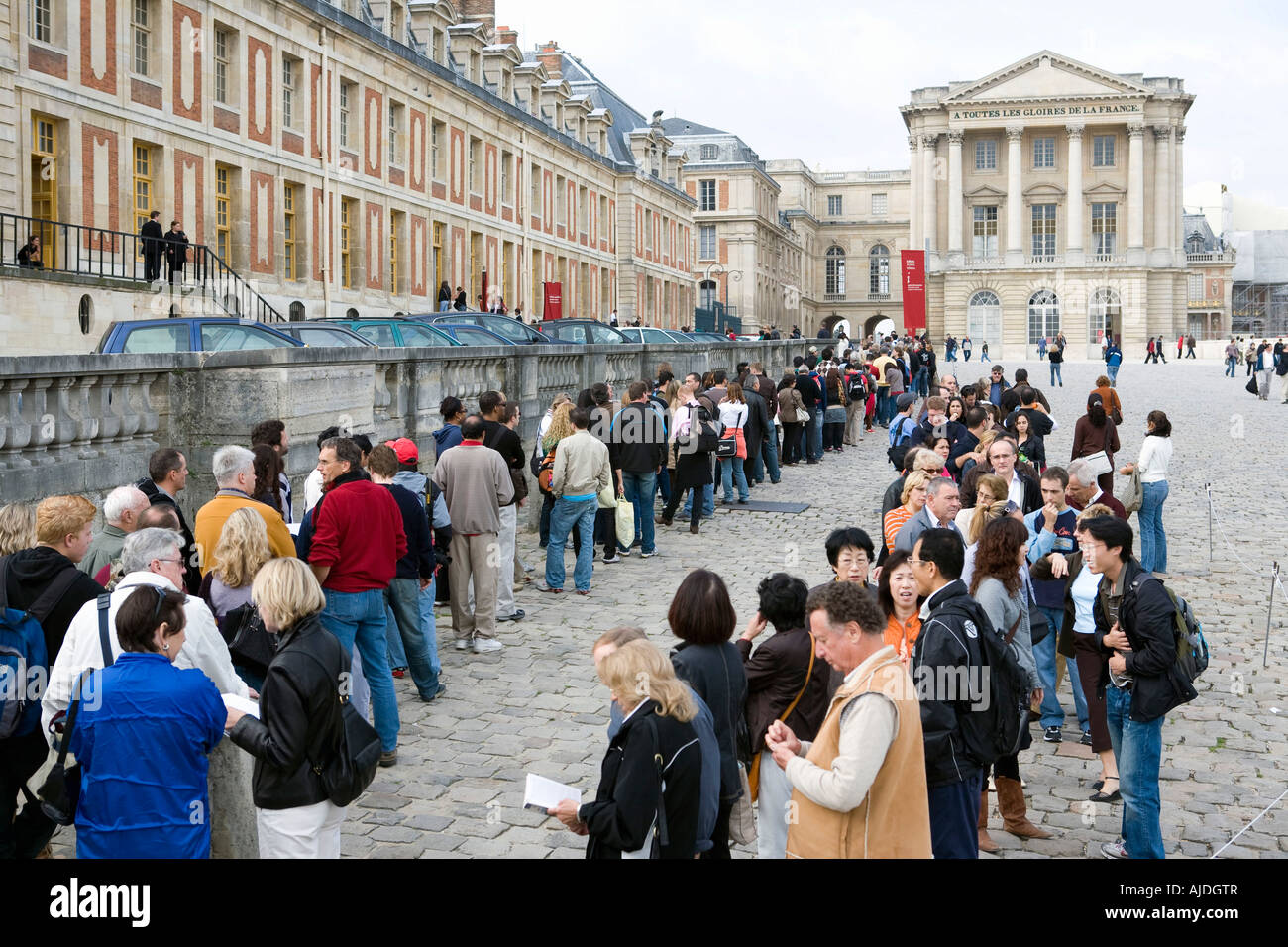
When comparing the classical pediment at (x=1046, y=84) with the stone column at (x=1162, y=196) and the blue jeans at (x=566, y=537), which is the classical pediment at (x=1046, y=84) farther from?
the blue jeans at (x=566, y=537)

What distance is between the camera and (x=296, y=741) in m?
4.92

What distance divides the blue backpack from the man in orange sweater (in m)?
1.40

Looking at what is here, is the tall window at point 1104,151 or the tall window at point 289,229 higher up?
the tall window at point 1104,151

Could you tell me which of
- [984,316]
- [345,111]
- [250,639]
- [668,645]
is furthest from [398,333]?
[984,316]

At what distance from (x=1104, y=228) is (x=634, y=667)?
95613mm

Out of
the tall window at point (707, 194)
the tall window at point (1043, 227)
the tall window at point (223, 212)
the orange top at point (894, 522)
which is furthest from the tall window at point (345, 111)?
the tall window at point (1043, 227)

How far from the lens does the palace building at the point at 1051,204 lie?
90.1 m

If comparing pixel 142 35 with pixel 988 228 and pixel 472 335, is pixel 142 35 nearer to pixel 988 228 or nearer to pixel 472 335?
pixel 472 335

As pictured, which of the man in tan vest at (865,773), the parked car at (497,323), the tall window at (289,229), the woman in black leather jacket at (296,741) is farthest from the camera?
the tall window at (289,229)

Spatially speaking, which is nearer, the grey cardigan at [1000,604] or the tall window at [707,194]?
the grey cardigan at [1000,604]

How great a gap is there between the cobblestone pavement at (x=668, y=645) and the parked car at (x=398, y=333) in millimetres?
4198

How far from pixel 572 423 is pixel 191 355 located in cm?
361
